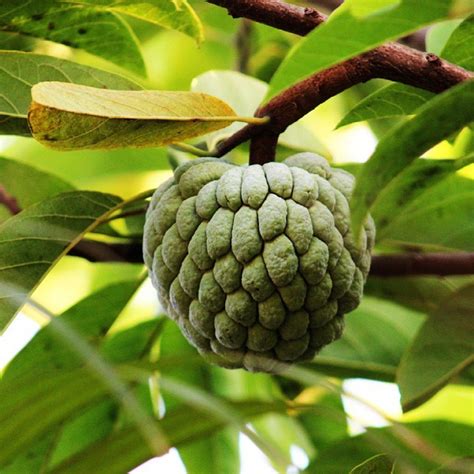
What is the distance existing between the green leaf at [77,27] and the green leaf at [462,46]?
54cm

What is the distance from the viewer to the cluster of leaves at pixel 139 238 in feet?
3.27

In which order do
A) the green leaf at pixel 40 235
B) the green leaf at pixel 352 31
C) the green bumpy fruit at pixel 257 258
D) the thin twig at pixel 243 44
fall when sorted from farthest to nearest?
the thin twig at pixel 243 44, the green leaf at pixel 40 235, the green bumpy fruit at pixel 257 258, the green leaf at pixel 352 31

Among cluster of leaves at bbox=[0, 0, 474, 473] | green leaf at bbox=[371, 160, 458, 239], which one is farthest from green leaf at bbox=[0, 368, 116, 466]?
green leaf at bbox=[371, 160, 458, 239]

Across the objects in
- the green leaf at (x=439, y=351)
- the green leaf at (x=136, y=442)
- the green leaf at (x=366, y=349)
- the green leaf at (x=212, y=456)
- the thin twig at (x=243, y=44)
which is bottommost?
the green leaf at (x=212, y=456)

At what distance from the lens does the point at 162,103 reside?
4.09ft

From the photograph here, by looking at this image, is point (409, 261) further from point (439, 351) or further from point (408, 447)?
point (439, 351)

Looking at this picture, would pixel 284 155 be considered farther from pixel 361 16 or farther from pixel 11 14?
pixel 361 16

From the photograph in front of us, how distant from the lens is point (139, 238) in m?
1.74

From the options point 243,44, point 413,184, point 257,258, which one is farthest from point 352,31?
point 243,44

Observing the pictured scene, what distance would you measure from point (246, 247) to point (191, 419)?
0.27 metres

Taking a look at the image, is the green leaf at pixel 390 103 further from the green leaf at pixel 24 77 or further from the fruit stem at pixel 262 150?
the green leaf at pixel 24 77

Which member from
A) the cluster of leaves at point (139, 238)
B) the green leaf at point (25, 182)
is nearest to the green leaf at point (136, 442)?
the cluster of leaves at point (139, 238)

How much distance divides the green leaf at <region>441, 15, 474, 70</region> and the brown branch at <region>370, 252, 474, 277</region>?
1.64ft

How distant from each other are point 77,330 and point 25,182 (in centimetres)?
30
